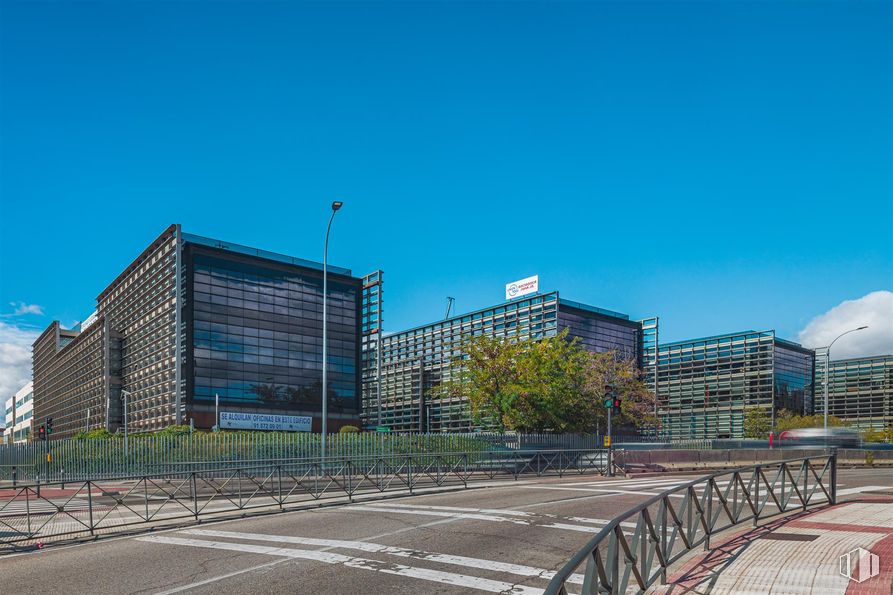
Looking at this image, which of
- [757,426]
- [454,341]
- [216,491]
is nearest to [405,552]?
[216,491]

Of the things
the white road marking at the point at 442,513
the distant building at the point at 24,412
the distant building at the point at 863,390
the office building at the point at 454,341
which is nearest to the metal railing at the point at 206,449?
the white road marking at the point at 442,513

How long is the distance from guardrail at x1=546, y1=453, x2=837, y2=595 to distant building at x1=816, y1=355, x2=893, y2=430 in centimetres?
11328

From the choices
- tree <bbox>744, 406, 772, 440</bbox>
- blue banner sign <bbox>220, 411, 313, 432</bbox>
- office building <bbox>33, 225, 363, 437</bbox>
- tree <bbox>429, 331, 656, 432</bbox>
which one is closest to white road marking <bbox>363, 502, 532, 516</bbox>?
tree <bbox>429, 331, 656, 432</bbox>

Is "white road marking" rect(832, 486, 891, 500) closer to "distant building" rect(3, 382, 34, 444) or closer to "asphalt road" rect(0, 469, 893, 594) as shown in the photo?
"asphalt road" rect(0, 469, 893, 594)

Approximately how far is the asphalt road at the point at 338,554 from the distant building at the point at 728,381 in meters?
94.9

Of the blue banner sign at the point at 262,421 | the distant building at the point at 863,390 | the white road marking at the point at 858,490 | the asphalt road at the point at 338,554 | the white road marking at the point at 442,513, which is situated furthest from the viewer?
the distant building at the point at 863,390

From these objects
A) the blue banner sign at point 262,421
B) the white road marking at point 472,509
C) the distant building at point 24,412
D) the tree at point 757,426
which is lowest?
the distant building at point 24,412

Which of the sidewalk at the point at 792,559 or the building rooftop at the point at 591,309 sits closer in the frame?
the sidewalk at the point at 792,559

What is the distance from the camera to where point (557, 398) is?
40125 mm

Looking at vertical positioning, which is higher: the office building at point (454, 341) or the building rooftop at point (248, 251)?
the building rooftop at point (248, 251)

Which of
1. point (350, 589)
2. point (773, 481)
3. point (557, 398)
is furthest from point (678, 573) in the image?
point (557, 398)

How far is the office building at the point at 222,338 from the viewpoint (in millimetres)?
76125

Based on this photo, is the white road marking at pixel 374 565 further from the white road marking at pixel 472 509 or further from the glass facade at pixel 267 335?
the glass facade at pixel 267 335

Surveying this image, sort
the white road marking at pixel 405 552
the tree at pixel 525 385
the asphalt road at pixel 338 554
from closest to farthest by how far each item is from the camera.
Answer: the asphalt road at pixel 338 554 → the white road marking at pixel 405 552 → the tree at pixel 525 385
